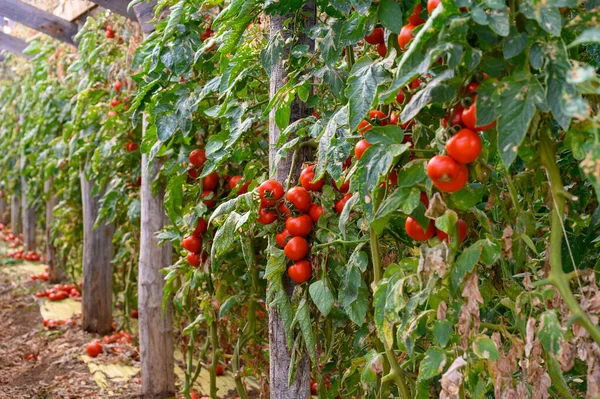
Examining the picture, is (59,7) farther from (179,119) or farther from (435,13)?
(435,13)

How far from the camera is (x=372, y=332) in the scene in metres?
1.38

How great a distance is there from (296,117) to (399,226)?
1.52 ft

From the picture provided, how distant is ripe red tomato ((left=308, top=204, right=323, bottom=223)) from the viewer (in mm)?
1365

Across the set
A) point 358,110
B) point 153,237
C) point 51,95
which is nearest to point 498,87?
point 358,110

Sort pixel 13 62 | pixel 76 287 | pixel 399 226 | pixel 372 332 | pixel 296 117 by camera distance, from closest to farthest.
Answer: pixel 399 226 → pixel 372 332 → pixel 296 117 → pixel 76 287 → pixel 13 62

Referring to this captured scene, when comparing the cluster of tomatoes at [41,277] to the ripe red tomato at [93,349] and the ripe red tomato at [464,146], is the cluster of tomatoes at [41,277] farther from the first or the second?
the ripe red tomato at [464,146]

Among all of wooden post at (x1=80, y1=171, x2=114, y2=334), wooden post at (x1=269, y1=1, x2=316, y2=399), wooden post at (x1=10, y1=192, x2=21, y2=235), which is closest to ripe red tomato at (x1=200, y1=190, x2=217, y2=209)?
wooden post at (x1=269, y1=1, x2=316, y2=399)

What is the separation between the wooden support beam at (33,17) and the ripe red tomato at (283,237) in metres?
3.30

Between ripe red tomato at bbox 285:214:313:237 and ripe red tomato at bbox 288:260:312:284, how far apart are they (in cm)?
7

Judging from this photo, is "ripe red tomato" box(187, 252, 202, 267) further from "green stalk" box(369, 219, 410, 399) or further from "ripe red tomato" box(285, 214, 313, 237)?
"green stalk" box(369, 219, 410, 399)

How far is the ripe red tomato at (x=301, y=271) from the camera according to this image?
4.50 ft

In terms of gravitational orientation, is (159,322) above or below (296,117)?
below

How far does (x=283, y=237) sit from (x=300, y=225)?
67 millimetres

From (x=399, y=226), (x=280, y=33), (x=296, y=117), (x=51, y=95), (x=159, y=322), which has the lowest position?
(x=159, y=322)
